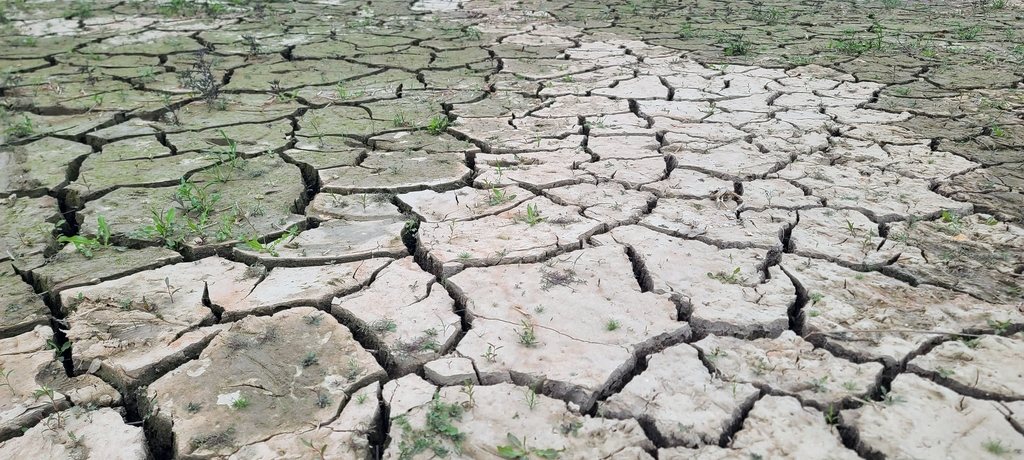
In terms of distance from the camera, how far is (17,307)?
2.17 metres

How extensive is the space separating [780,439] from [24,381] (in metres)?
1.89

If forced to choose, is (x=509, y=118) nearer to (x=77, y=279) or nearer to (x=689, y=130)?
(x=689, y=130)

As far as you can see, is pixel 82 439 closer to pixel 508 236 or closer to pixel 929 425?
pixel 508 236

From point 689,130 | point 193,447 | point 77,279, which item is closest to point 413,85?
point 689,130

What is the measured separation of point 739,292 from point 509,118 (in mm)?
2042

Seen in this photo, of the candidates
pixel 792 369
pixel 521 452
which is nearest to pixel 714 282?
pixel 792 369

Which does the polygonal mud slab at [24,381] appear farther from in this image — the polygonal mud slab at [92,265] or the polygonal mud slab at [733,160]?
the polygonal mud slab at [733,160]

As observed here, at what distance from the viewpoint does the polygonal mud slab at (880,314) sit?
6.30ft

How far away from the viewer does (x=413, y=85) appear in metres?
4.54

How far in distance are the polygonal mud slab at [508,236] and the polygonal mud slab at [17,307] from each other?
1.18 meters

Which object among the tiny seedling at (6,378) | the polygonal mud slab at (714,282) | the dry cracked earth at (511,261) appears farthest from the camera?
the polygonal mud slab at (714,282)

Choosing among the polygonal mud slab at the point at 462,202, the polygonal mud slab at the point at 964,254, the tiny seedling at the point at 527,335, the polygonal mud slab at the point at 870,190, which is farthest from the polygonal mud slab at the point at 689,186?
the tiny seedling at the point at 527,335

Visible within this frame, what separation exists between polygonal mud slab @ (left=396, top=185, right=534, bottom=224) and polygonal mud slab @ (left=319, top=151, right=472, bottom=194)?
9 cm

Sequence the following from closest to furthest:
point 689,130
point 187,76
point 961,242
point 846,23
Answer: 1. point 961,242
2. point 689,130
3. point 187,76
4. point 846,23
